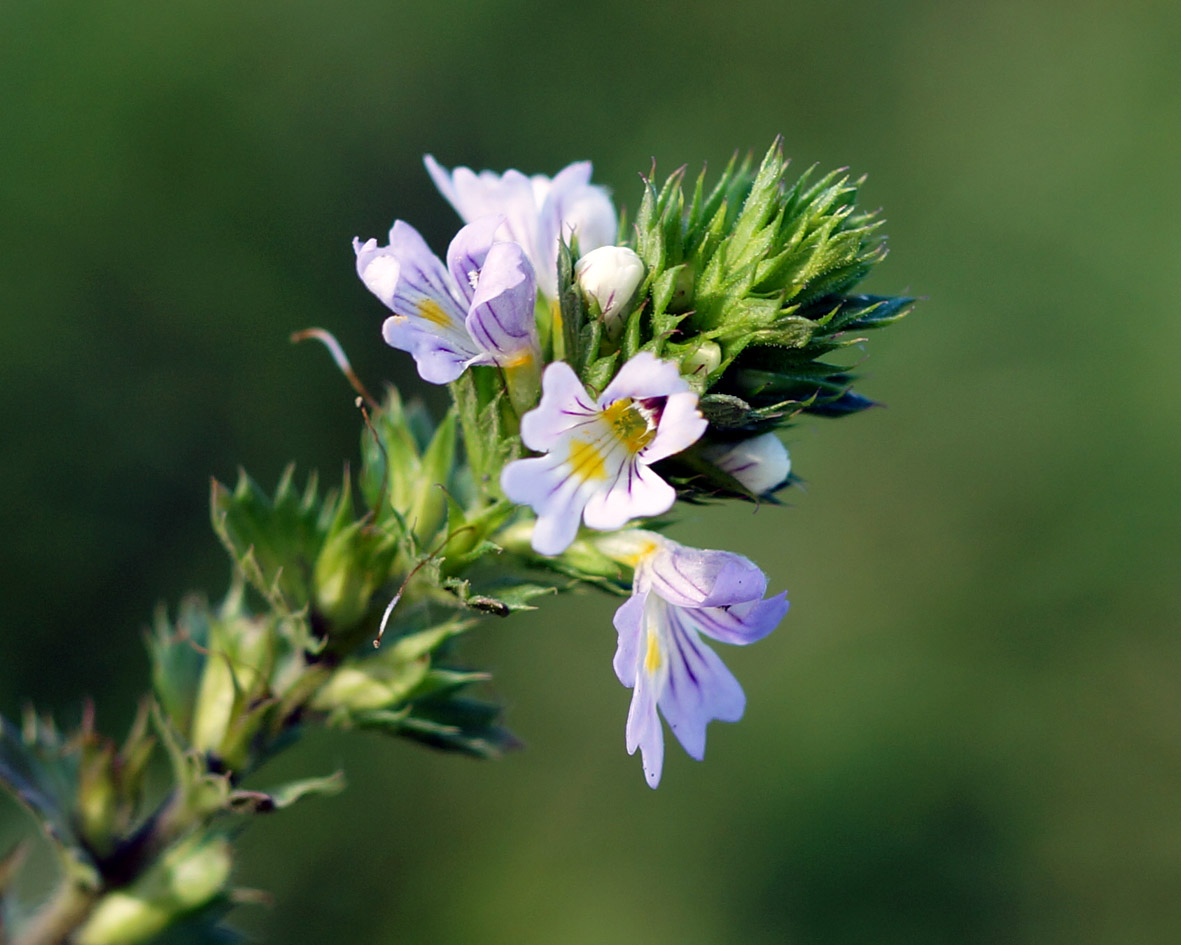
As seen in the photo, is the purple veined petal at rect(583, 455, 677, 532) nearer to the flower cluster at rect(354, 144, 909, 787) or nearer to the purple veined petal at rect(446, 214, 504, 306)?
the flower cluster at rect(354, 144, 909, 787)

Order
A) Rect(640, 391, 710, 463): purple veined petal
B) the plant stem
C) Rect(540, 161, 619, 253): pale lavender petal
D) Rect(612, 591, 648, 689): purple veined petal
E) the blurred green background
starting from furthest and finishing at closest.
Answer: the blurred green background < the plant stem < Rect(540, 161, 619, 253): pale lavender petal < Rect(612, 591, 648, 689): purple veined petal < Rect(640, 391, 710, 463): purple veined petal

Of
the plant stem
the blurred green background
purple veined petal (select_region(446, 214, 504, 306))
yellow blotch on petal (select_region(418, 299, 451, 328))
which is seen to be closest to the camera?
purple veined petal (select_region(446, 214, 504, 306))

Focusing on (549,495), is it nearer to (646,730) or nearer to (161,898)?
(646,730)

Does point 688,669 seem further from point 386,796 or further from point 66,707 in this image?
point 66,707

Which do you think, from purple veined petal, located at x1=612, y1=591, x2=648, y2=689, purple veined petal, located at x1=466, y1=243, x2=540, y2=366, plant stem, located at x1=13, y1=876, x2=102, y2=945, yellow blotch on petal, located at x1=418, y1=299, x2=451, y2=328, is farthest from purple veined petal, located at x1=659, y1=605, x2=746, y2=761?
plant stem, located at x1=13, y1=876, x2=102, y2=945

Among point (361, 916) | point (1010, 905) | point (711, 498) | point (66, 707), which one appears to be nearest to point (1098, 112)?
point (1010, 905)

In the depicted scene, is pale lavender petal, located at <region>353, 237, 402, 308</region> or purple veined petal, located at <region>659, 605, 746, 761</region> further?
purple veined petal, located at <region>659, 605, 746, 761</region>

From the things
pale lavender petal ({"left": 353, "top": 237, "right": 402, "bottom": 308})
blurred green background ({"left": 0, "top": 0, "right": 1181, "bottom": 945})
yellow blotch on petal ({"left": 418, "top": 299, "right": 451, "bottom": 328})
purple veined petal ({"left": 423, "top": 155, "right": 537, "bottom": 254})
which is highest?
purple veined petal ({"left": 423, "top": 155, "right": 537, "bottom": 254})

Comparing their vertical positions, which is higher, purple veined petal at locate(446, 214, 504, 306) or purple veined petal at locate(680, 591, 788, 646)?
purple veined petal at locate(446, 214, 504, 306)
